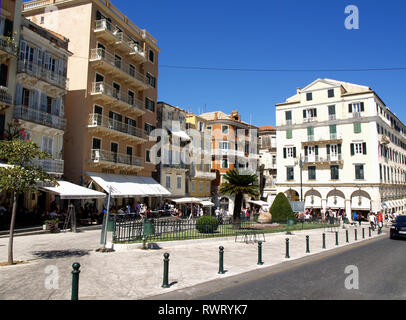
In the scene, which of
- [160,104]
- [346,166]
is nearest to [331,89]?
[346,166]

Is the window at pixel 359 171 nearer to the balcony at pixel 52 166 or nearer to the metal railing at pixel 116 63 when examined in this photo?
the metal railing at pixel 116 63

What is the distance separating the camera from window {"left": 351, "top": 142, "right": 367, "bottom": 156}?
45188mm

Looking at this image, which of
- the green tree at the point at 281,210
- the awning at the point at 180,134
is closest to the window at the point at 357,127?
the green tree at the point at 281,210

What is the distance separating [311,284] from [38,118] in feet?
70.9

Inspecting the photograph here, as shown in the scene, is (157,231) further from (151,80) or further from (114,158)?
(151,80)

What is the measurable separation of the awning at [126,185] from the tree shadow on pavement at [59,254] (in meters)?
12.7

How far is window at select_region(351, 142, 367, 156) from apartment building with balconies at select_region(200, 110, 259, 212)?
1523cm

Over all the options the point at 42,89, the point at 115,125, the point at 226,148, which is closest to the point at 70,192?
the point at 42,89

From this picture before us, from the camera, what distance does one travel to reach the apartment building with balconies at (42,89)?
2245 centimetres

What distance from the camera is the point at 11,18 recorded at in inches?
854

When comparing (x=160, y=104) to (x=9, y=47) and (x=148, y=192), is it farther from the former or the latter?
(x=9, y=47)

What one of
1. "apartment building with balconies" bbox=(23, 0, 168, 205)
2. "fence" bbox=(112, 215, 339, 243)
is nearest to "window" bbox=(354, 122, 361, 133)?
"apartment building with balconies" bbox=(23, 0, 168, 205)

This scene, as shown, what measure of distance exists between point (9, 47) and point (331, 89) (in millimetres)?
41664

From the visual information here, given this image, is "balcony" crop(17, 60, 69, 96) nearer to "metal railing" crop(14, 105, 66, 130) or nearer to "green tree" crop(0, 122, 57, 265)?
"metal railing" crop(14, 105, 66, 130)
